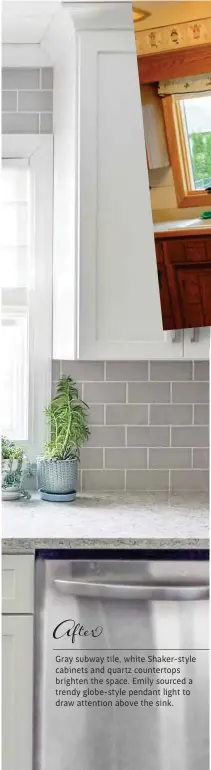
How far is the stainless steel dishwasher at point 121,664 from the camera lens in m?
1.98

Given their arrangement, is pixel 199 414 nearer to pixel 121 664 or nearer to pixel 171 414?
pixel 171 414

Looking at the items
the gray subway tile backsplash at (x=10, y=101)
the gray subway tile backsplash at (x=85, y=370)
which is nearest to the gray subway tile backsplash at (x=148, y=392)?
the gray subway tile backsplash at (x=85, y=370)

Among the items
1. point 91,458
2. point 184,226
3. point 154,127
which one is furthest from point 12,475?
point 154,127

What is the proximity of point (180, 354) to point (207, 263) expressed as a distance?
0.86 feet

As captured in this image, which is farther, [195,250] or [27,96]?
[27,96]

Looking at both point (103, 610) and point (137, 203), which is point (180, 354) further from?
point (103, 610)

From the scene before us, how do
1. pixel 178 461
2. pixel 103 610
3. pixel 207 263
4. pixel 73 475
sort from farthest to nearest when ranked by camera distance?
pixel 178 461 < pixel 73 475 < pixel 207 263 < pixel 103 610

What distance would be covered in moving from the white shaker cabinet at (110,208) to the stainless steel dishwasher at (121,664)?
0.61 meters

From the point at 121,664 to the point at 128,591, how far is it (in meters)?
0.18

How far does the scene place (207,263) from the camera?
7.05 ft

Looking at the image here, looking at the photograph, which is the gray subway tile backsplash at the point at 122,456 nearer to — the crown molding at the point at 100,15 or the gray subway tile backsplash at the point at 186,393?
the gray subway tile backsplash at the point at 186,393

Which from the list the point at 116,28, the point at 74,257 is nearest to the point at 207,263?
the point at 74,257

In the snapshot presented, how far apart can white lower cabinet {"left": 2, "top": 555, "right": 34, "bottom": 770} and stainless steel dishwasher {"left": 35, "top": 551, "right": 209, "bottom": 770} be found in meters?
0.03

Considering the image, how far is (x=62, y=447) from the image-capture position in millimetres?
2406
